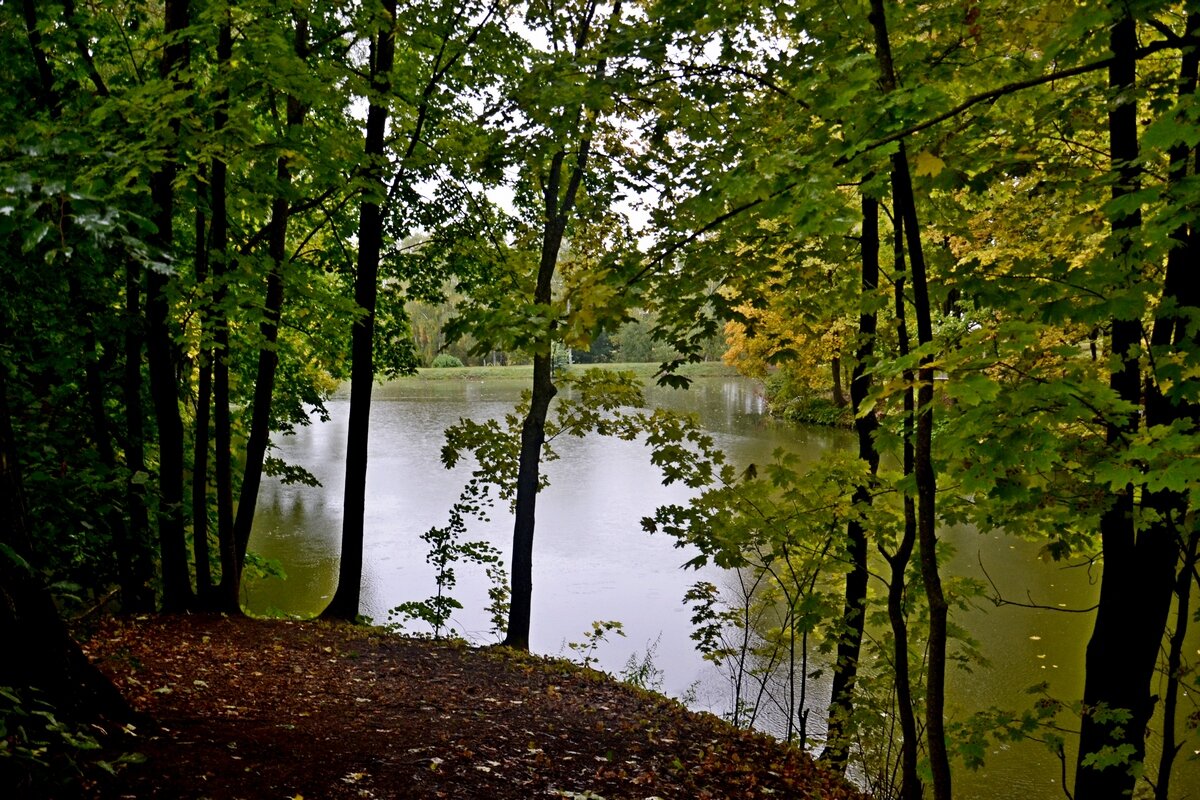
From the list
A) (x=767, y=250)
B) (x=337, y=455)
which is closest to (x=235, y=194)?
(x=767, y=250)

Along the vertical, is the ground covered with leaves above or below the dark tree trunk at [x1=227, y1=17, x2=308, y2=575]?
below

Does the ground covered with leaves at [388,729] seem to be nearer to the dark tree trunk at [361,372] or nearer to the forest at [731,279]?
the forest at [731,279]

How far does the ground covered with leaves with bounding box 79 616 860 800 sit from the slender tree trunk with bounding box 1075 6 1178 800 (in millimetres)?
1492

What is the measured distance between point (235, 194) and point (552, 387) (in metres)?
3.43

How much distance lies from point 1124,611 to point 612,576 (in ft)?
26.8

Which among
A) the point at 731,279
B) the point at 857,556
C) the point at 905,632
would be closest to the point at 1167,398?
the point at 905,632

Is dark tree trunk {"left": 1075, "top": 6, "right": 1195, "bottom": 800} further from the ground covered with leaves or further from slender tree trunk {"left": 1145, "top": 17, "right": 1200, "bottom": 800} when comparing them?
the ground covered with leaves

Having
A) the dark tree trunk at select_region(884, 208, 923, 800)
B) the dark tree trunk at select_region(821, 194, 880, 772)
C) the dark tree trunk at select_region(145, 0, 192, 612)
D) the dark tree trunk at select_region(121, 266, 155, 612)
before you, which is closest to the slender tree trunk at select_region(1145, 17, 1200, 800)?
the dark tree trunk at select_region(884, 208, 923, 800)

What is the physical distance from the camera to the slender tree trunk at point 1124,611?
11.4 feet

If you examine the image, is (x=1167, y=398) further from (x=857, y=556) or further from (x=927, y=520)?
(x=857, y=556)

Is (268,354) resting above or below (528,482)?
above

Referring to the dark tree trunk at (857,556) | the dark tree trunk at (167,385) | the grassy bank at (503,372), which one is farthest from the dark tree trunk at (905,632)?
the grassy bank at (503,372)

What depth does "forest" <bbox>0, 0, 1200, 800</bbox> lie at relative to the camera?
2.49 meters

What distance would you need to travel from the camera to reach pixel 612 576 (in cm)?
1119
